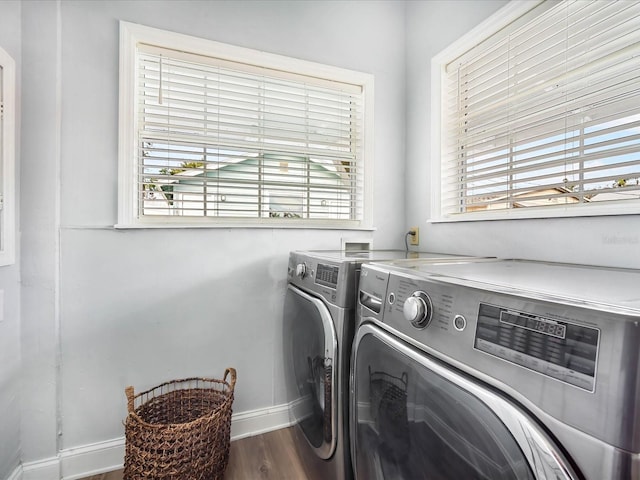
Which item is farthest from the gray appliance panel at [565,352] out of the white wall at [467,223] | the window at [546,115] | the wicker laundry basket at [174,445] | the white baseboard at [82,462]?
the white baseboard at [82,462]

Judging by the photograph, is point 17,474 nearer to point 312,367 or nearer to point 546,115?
point 312,367

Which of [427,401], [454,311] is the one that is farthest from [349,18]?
[427,401]

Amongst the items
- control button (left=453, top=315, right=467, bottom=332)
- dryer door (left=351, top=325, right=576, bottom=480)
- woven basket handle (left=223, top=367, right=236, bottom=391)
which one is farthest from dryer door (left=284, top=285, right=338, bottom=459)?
control button (left=453, top=315, right=467, bottom=332)

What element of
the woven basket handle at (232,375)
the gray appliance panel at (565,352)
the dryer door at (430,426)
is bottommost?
the woven basket handle at (232,375)

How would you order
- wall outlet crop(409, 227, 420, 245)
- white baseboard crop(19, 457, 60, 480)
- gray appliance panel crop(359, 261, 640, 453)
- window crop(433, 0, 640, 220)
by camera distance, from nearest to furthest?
gray appliance panel crop(359, 261, 640, 453)
window crop(433, 0, 640, 220)
white baseboard crop(19, 457, 60, 480)
wall outlet crop(409, 227, 420, 245)

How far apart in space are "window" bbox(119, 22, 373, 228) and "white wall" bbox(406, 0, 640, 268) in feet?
1.05

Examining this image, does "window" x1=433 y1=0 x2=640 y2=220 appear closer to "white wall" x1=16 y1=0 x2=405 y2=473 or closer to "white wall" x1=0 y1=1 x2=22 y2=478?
"white wall" x1=16 y1=0 x2=405 y2=473

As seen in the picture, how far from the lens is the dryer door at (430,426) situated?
1.74 feet

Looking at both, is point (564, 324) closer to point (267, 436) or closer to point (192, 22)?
point (267, 436)

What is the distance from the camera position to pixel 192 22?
5.51 feet

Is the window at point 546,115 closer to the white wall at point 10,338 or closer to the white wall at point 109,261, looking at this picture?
the white wall at point 109,261

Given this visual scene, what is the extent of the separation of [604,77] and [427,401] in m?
1.31

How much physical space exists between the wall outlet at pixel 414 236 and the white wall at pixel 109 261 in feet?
2.03

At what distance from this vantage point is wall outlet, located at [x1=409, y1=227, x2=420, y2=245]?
2.07 m
